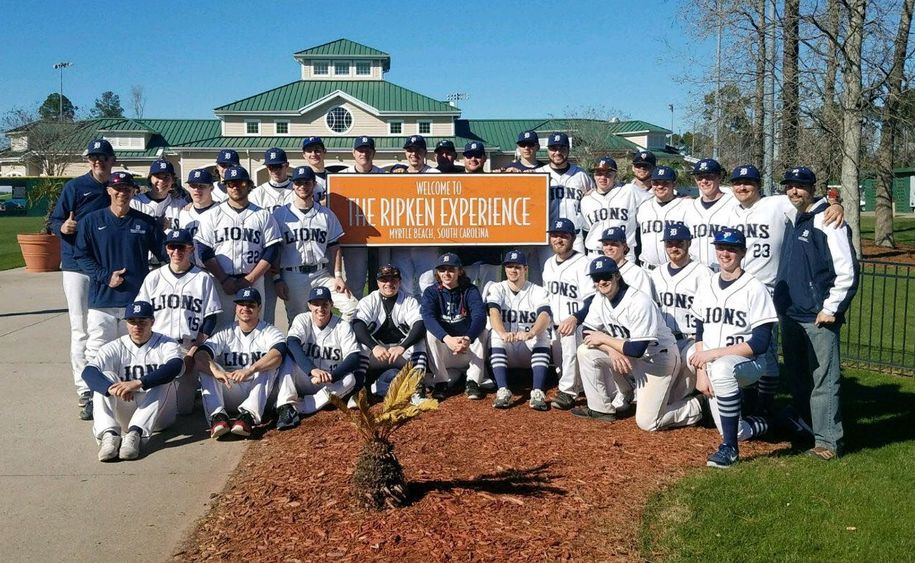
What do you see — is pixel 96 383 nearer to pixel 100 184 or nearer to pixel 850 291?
pixel 100 184

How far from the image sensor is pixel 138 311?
6.13 metres

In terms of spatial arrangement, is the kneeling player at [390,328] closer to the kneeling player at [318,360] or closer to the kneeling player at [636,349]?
the kneeling player at [318,360]

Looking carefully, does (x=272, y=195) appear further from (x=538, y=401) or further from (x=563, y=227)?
(x=538, y=401)

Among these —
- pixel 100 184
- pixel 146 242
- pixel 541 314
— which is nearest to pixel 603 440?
pixel 541 314

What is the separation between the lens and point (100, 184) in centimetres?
720

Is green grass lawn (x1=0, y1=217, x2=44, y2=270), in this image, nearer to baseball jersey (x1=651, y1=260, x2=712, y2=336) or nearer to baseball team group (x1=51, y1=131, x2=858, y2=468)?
baseball team group (x1=51, y1=131, x2=858, y2=468)

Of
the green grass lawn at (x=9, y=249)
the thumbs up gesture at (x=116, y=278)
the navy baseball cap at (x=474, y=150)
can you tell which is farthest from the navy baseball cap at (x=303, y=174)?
the green grass lawn at (x=9, y=249)

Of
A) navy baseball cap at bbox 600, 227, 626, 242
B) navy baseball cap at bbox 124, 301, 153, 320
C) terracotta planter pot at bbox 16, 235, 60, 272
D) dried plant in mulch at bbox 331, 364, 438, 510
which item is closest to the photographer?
dried plant in mulch at bbox 331, 364, 438, 510

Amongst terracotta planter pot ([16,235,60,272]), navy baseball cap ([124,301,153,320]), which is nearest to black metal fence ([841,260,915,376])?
navy baseball cap ([124,301,153,320])

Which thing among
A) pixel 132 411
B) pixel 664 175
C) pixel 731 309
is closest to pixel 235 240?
pixel 132 411

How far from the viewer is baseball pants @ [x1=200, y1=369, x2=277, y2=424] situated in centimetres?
644

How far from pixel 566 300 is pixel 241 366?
300 cm

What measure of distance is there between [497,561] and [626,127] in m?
50.4

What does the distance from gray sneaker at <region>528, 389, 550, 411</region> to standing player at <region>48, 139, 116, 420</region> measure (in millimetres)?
3899
